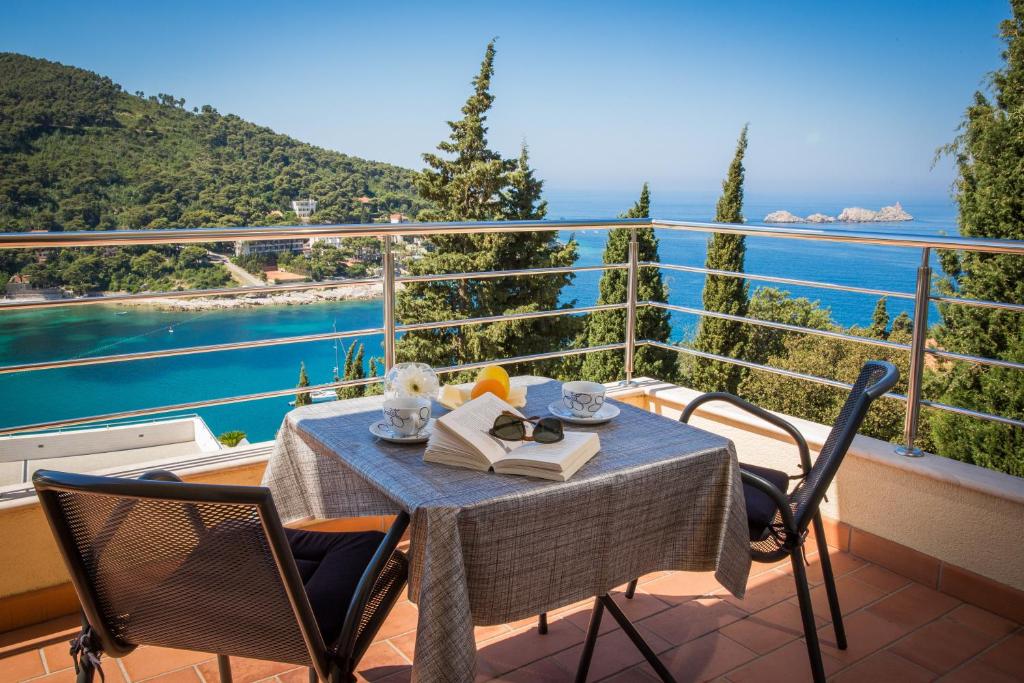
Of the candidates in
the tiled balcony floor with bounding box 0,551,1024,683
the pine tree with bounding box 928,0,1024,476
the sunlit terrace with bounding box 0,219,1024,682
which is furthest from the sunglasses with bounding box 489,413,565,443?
the pine tree with bounding box 928,0,1024,476

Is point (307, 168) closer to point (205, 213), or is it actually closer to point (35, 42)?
point (205, 213)

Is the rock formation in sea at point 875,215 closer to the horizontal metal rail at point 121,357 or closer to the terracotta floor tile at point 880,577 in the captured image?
the terracotta floor tile at point 880,577

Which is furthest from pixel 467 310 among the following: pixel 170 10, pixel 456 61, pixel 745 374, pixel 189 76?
pixel 170 10

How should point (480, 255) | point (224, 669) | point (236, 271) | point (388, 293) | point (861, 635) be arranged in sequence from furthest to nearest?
1. point (236, 271)
2. point (480, 255)
3. point (388, 293)
4. point (861, 635)
5. point (224, 669)

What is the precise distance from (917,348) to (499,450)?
5.98 feet

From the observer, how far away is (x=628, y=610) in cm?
240

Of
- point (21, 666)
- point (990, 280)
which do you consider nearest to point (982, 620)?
point (21, 666)

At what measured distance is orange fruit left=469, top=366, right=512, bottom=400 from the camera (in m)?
1.78

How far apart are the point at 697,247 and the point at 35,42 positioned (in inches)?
1457

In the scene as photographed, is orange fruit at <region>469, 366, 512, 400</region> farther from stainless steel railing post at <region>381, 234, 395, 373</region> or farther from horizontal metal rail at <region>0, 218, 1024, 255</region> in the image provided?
stainless steel railing post at <region>381, 234, 395, 373</region>

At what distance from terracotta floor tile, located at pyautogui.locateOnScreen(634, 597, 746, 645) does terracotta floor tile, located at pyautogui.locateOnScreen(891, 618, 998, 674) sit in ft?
1.51

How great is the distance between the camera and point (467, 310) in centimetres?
3081

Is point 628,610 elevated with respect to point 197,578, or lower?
lower

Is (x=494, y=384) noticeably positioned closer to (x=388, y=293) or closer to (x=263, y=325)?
(x=388, y=293)
